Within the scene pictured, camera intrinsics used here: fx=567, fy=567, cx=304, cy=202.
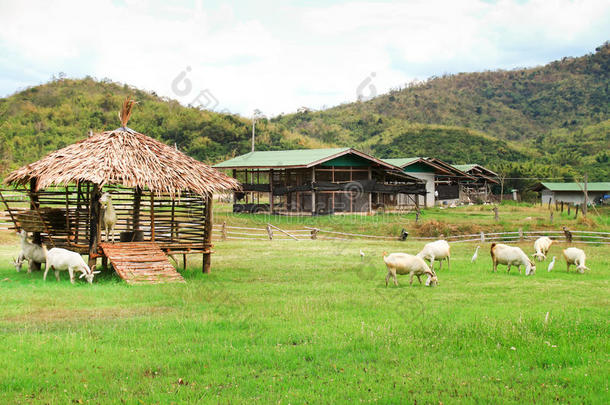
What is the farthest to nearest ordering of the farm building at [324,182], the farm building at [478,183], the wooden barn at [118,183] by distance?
1. the farm building at [478,183]
2. the farm building at [324,182]
3. the wooden barn at [118,183]

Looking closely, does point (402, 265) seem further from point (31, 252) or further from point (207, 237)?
point (31, 252)

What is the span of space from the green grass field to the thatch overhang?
2833 millimetres

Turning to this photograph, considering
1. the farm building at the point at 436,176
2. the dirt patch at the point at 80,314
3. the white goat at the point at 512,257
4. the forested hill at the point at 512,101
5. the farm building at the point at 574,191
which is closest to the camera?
the dirt patch at the point at 80,314

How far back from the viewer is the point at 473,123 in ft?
347

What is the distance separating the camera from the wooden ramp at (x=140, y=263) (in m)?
14.8

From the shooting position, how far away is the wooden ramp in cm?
1481

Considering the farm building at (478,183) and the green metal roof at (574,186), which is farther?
the farm building at (478,183)

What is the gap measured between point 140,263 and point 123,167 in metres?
2.76

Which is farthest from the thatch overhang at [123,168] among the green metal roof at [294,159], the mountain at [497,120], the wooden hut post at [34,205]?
the mountain at [497,120]

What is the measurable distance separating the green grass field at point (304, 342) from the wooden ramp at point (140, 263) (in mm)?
554

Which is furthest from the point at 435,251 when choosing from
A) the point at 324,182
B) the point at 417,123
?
the point at 417,123

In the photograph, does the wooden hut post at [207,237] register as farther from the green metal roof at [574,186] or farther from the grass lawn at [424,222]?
the green metal roof at [574,186]

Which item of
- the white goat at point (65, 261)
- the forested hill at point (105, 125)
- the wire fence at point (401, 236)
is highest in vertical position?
the forested hill at point (105, 125)

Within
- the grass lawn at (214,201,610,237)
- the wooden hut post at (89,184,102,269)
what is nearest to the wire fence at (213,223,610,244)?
the grass lawn at (214,201,610,237)
